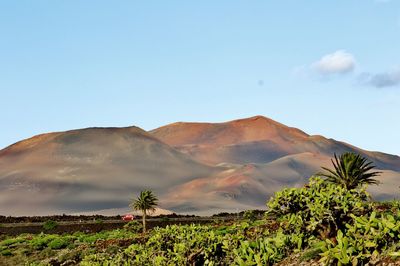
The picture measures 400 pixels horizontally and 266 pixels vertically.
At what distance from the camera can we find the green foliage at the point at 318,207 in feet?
56.2

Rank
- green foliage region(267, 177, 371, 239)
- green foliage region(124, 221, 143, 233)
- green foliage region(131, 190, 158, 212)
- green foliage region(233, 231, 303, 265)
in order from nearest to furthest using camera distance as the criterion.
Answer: green foliage region(267, 177, 371, 239)
green foliage region(233, 231, 303, 265)
green foliage region(124, 221, 143, 233)
green foliage region(131, 190, 158, 212)

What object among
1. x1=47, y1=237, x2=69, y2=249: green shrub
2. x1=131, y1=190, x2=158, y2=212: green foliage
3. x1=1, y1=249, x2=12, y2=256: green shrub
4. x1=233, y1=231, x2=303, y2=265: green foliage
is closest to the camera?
x1=233, y1=231, x2=303, y2=265: green foliage

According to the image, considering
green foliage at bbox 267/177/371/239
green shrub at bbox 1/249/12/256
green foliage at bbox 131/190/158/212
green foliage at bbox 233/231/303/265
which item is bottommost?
green shrub at bbox 1/249/12/256

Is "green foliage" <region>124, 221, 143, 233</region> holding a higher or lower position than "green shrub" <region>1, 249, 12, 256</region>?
higher

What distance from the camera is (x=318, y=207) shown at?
680 inches

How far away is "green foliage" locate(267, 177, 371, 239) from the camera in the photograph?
17.1 meters

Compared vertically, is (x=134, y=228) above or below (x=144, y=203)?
below

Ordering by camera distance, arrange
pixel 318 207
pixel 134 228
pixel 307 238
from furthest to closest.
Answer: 1. pixel 134 228
2. pixel 307 238
3. pixel 318 207

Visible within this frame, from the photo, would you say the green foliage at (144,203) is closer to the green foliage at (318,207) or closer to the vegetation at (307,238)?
the vegetation at (307,238)

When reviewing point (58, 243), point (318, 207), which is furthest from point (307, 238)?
point (58, 243)

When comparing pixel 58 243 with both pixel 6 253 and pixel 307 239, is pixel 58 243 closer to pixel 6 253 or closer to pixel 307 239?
pixel 6 253

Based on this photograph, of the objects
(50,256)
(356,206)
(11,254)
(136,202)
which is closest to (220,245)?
(356,206)

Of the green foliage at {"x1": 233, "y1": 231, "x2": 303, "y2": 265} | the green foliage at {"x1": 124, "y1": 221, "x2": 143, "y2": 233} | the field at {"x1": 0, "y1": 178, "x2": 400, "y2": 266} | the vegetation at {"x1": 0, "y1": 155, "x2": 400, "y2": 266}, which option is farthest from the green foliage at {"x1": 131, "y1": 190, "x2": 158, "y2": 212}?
the green foliage at {"x1": 233, "y1": 231, "x2": 303, "y2": 265}

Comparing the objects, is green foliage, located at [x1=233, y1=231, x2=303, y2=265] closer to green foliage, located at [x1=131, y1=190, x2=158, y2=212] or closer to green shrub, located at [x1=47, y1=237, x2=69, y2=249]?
green shrub, located at [x1=47, y1=237, x2=69, y2=249]
